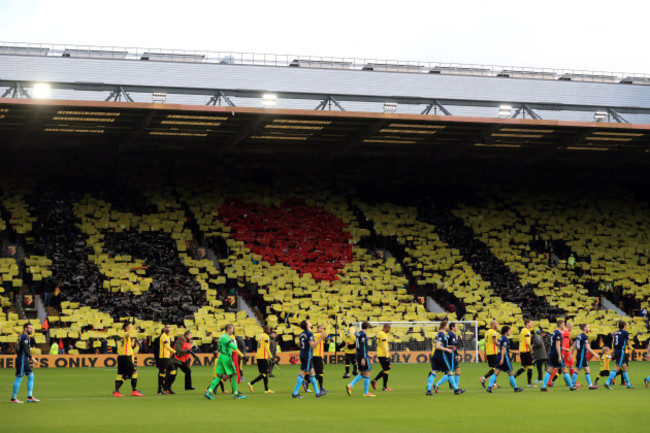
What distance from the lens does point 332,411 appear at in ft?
61.0

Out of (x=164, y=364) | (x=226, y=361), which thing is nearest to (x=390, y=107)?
(x=164, y=364)

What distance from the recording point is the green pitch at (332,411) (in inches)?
623

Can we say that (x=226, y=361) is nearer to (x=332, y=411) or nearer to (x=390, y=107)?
(x=332, y=411)

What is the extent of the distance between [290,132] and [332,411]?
24620 millimetres

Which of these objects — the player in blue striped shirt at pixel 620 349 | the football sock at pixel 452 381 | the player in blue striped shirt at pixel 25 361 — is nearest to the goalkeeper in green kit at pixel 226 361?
the player in blue striped shirt at pixel 25 361

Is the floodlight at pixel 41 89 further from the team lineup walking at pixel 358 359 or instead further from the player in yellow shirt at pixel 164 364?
the player in yellow shirt at pixel 164 364

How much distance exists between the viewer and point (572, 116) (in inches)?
2137

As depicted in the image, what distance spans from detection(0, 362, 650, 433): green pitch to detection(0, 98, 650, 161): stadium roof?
48.0 feet

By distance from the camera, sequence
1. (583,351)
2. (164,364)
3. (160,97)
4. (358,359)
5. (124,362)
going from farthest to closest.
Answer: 1. (160,97)
2. (583,351)
3. (164,364)
4. (358,359)
5. (124,362)

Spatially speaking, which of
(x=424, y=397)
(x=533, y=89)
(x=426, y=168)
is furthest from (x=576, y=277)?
(x=424, y=397)

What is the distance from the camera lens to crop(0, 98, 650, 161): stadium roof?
124 ft

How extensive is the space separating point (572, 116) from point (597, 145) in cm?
1004

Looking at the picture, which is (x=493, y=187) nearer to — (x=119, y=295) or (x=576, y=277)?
(x=576, y=277)

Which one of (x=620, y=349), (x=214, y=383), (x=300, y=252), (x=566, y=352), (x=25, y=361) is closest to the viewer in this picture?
(x=25, y=361)
